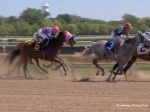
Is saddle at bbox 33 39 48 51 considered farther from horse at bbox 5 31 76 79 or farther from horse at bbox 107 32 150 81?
horse at bbox 107 32 150 81

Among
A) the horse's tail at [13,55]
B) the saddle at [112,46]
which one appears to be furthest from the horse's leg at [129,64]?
the horse's tail at [13,55]

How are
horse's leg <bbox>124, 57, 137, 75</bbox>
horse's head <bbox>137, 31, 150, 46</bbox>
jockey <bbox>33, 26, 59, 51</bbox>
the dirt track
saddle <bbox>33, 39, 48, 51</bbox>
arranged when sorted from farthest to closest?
1. saddle <bbox>33, 39, 48, 51</bbox>
2. jockey <bbox>33, 26, 59, 51</bbox>
3. horse's leg <bbox>124, 57, 137, 75</bbox>
4. horse's head <bbox>137, 31, 150, 46</bbox>
5. the dirt track

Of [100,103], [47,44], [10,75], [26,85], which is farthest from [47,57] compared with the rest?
[100,103]

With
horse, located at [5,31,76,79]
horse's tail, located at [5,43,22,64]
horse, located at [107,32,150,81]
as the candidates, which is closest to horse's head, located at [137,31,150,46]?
horse, located at [107,32,150,81]

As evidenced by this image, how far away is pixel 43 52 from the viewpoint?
14.8 metres

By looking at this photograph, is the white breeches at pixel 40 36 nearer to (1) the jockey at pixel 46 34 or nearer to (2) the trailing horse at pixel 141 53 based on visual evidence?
(1) the jockey at pixel 46 34

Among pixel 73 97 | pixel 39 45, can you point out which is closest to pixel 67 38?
pixel 39 45

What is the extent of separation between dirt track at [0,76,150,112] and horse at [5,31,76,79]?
3.17 m

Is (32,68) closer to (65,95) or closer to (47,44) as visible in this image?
(47,44)

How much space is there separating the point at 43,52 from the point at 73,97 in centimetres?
597

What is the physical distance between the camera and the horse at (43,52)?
14.5 m

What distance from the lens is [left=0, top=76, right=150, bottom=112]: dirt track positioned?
25.1ft

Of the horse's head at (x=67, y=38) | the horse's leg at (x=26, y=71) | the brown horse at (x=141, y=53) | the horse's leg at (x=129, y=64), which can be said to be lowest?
the horse's leg at (x=26, y=71)

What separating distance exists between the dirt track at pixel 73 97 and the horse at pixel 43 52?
317 centimetres
